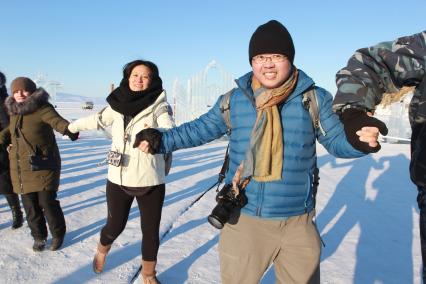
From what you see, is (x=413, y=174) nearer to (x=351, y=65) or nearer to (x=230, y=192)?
(x=351, y=65)

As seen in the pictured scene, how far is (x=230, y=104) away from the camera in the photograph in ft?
6.51

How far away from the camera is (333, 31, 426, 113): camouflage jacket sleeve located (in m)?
1.25

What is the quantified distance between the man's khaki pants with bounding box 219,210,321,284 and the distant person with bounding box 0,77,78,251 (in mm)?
2083

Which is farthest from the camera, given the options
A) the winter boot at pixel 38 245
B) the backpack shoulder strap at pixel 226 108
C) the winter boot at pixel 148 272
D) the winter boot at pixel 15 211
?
the winter boot at pixel 15 211

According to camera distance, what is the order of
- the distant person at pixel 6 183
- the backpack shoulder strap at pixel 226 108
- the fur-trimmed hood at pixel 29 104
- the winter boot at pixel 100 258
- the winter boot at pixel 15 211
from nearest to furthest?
the backpack shoulder strap at pixel 226 108 < the winter boot at pixel 100 258 < the fur-trimmed hood at pixel 29 104 < the distant person at pixel 6 183 < the winter boot at pixel 15 211

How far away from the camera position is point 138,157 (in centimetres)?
279

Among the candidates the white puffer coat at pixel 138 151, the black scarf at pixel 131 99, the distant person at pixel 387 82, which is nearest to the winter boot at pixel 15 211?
the white puffer coat at pixel 138 151

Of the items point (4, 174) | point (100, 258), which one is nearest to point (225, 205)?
point (100, 258)

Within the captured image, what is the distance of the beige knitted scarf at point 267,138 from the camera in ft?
5.90

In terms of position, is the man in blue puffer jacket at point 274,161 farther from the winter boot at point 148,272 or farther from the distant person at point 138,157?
the winter boot at point 148,272

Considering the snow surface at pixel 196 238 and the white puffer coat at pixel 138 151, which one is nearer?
the white puffer coat at pixel 138 151

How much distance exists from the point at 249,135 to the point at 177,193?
168 inches

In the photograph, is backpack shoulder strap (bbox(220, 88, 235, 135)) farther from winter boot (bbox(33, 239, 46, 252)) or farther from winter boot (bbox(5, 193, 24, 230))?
winter boot (bbox(5, 193, 24, 230))

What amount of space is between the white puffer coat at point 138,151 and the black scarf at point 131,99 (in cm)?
4
